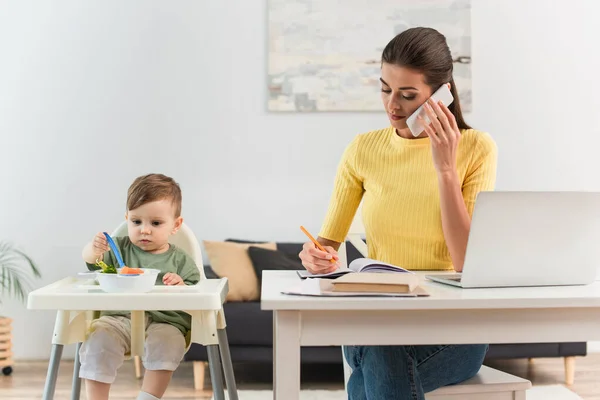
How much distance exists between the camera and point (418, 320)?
4.11ft

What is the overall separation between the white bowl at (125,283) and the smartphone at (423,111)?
693mm

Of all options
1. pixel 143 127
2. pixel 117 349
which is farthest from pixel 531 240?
pixel 143 127

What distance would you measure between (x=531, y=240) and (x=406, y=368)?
36cm

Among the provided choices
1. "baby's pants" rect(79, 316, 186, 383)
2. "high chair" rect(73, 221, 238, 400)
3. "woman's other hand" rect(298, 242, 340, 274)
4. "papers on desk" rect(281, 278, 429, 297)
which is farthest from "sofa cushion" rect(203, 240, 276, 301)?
"papers on desk" rect(281, 278, 429, 297)

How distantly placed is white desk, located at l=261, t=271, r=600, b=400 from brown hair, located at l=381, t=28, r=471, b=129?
0.71 metres

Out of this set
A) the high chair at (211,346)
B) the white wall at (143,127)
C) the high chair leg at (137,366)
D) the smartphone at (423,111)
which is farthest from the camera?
the white wall at (143,127)

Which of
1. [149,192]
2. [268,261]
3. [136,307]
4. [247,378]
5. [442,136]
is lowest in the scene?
[247,378]

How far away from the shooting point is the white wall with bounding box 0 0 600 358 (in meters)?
4.02

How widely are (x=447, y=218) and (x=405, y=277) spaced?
1.42 feet

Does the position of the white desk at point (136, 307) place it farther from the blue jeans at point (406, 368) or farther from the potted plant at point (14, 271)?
the potted plant at point (14, 271)

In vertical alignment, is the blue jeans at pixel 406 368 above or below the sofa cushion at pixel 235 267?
above

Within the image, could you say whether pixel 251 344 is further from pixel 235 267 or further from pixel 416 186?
pixel 416 186

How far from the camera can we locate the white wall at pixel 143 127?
402 cm

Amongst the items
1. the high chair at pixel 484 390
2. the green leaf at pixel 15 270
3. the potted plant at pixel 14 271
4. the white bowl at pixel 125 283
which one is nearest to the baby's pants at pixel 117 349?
the white bowl at pixel 125 283
